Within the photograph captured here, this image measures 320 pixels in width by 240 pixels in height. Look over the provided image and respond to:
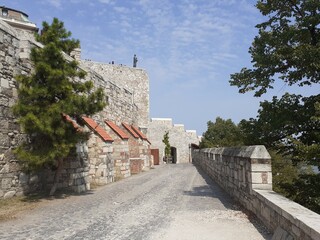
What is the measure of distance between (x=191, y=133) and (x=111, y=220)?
39.7 metres

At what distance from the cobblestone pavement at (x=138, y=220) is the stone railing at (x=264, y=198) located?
0.30 meters

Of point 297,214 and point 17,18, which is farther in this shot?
point 17,18

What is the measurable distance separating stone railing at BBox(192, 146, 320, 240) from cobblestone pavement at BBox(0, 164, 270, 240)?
11.6 inches

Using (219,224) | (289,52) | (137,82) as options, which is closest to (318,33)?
(289,52)

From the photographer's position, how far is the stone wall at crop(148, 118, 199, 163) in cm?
4322

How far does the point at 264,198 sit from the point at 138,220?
244cm

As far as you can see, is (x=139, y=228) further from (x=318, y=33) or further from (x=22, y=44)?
(x=22, y=44)

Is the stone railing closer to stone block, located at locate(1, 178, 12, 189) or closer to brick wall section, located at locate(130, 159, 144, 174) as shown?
stone block, located at locate(1, 178, 12, 189)

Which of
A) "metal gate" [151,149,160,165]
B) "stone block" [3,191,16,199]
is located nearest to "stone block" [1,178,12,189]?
"stone block" [3,191,16,199]

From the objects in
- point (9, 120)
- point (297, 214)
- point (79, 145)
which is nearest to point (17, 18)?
point (79, 145)

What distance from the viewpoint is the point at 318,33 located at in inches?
313

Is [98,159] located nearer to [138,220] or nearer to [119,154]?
[119,154]

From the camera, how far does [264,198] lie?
220 inches

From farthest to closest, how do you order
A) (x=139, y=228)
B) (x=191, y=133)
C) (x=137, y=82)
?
(x=191, y=133)
(x=137, y=82)
(x=139, y=228)
